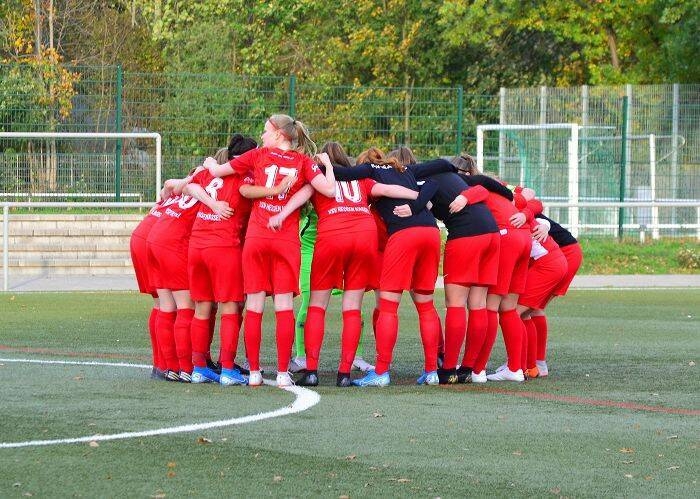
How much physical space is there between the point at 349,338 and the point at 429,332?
57 cm

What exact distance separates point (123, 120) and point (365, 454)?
18253 mm

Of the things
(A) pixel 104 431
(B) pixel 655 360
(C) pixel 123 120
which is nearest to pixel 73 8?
(C) pixel 123 120

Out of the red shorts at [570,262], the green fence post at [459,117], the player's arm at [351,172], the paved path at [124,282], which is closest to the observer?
the player's arm at [351,172]

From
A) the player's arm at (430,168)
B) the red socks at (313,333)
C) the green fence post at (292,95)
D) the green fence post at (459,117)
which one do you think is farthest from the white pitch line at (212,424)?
the green fence post at (459,117)

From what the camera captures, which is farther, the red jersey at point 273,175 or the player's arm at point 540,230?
the player's arm at point 540,230

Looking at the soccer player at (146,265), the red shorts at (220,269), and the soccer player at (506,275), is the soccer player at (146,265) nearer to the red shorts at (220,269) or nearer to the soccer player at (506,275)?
the red shorts at (220,269)

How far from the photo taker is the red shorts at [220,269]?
9.98 m

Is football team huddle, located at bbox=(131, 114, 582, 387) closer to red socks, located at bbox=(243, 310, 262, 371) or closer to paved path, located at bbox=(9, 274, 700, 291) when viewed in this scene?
red socks, located at bbox=(243, 310, 262, 371)

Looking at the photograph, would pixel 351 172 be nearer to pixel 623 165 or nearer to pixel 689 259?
pixel 689 259

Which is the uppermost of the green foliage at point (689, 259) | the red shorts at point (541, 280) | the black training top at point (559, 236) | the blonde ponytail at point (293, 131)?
the blonde ponytail at point (293, 131)

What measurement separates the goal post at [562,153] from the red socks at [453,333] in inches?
586

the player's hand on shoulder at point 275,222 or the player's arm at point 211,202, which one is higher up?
the player's arm at point 211,202

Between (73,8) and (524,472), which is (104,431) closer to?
(524,472)

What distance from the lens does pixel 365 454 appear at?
7.39m
